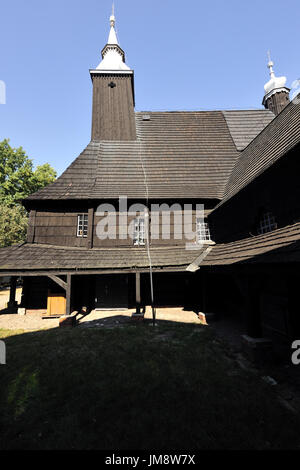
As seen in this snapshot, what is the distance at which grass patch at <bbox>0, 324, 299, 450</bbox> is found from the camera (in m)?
3.06

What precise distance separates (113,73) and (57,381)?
70.3 ft

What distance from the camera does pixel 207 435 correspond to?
3070mm

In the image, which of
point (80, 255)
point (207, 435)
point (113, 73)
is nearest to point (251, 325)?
point (207, 435)

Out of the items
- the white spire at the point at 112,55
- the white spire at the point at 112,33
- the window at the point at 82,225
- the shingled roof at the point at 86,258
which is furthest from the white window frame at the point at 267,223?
the white spire at the point at 112,33

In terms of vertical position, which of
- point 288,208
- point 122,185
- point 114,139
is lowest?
point 288,208

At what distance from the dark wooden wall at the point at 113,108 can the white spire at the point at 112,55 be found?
1.22 metres

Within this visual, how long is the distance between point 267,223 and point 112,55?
69.5ft

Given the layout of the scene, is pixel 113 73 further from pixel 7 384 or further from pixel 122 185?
pixel 7 384

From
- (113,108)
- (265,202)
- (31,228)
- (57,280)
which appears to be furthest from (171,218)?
(113,108)

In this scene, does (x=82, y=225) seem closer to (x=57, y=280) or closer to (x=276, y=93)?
(x=57, y=280)

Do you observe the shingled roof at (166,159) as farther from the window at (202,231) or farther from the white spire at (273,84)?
the white spire at (273,84)

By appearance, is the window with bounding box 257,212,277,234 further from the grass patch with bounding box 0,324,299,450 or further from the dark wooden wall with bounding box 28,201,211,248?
the grass patch with bounding box 0,324,299,450

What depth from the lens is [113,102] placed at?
55.7 ft

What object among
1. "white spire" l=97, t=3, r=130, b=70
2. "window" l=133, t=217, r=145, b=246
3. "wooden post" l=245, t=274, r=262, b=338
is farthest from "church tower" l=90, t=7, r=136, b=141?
"wooden post" l=245, t=274, r=262, b=338
